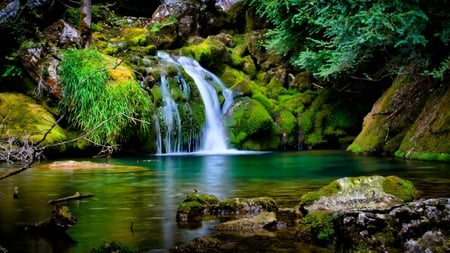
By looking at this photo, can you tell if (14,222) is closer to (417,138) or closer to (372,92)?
(417,138)

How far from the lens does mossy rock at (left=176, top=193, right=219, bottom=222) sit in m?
6.00

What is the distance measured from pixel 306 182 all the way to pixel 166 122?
9.47 metres

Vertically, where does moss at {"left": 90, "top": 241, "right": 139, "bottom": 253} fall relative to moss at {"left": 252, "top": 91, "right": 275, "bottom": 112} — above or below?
below

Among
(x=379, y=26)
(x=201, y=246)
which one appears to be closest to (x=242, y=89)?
(x=379, y=26)

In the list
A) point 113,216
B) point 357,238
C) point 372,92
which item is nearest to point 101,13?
point 372,92

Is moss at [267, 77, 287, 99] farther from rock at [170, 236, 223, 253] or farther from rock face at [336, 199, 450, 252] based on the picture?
rock face at [336, 199, 450, 252]

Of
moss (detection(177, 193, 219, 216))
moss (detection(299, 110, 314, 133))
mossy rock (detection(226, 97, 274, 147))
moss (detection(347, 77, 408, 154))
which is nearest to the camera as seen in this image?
moss (detection(177, 193, 219, 216))

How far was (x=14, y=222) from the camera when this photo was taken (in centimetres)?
587

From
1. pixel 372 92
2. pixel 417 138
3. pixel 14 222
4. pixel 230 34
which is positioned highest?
pixel 230 34

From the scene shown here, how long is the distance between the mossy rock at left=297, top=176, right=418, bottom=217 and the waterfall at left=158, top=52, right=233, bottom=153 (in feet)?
39.2

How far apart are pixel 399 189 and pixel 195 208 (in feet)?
8.07

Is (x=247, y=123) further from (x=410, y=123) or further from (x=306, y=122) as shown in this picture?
(x=410, y=123)

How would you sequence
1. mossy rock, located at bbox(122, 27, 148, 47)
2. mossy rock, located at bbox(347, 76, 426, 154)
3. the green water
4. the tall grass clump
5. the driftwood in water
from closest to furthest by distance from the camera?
the green water, the driftwood in water, mossy rock, located at bbox(347, 76, 426, 154), the tall grass clump, mossy rock, located at bbox(122, 27, 148, 47)

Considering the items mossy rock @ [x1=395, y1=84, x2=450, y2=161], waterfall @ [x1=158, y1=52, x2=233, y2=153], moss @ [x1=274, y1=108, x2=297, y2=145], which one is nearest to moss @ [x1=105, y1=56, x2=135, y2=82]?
waterfall @ [x1=158, y1=52, x2=233, y2=153]
